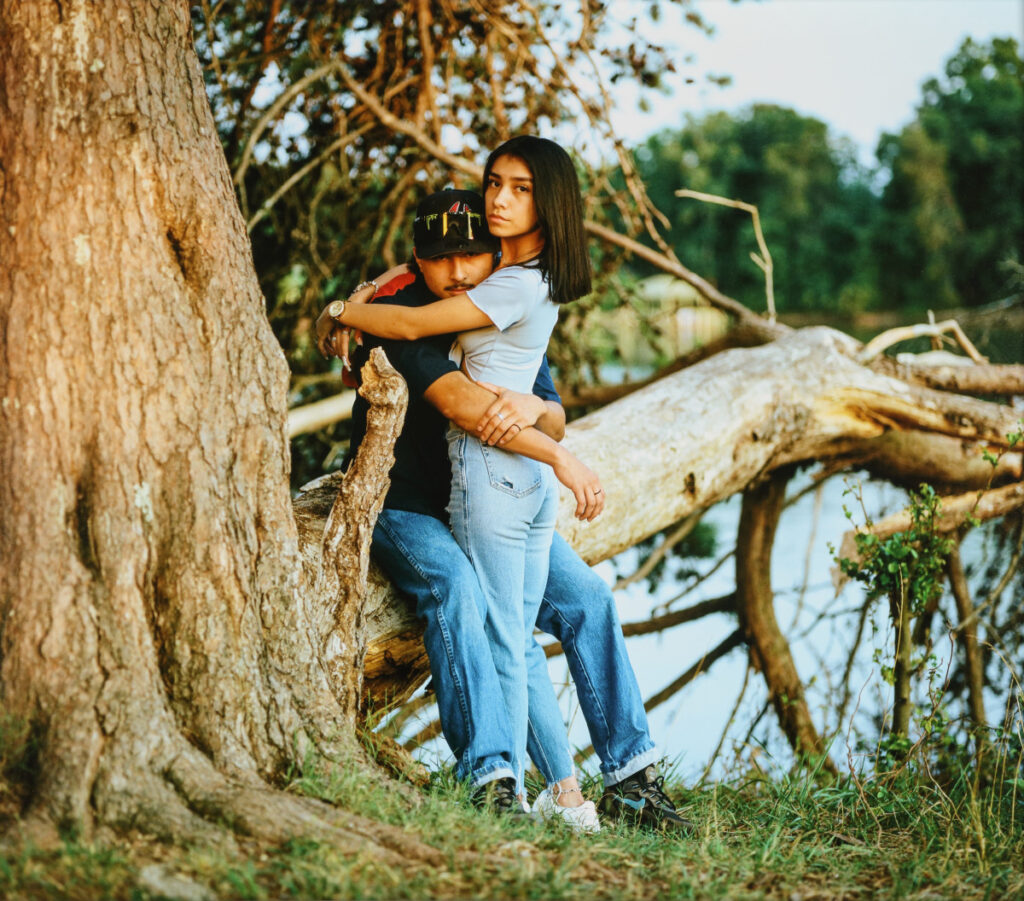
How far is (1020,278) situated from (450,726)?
5.68 meters

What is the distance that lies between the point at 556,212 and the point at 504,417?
0.63 m

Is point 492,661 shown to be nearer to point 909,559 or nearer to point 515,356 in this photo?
point 515,356

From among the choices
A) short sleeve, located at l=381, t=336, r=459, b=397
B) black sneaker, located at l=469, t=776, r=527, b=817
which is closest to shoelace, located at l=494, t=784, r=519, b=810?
black sneaker, located at l=469, t=776, r=527, b=817

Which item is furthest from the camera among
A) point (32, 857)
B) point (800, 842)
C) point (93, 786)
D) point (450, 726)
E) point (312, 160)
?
point (312, 160)

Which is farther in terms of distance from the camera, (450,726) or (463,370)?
(463,370)

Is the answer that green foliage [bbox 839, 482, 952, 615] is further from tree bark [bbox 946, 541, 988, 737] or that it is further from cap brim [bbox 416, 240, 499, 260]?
cap brim [bbox 416, 240, 499, 260]

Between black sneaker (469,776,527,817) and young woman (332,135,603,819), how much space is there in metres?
0.06

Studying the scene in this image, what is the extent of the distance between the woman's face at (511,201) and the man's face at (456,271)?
11cm

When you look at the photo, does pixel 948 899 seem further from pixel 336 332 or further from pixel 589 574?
Result: pixel 336 332

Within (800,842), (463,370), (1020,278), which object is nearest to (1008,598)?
(1020,278)

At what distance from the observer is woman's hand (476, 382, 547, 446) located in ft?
9.16

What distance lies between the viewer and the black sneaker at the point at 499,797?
265 cm

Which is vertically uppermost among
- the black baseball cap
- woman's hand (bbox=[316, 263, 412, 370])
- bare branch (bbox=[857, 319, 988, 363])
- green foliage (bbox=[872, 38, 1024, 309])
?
green foliage (bbox=[872, 38, 1024, 309])

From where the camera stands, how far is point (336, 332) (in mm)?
3092
